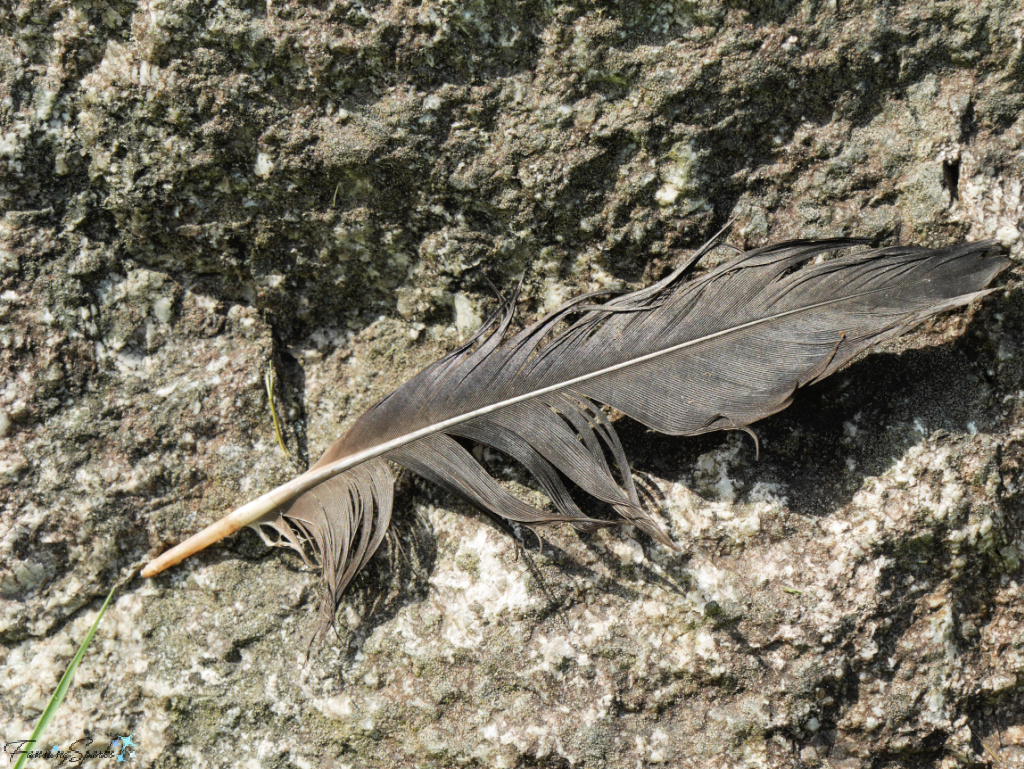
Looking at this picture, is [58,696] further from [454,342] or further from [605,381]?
[605,381]

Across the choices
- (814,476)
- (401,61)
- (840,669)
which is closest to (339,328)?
(401,61)

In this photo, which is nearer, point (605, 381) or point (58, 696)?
point (58, 696)

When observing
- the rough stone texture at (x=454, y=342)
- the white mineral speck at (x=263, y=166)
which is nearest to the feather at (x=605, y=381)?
the rough stone texture at (x=454, y=342)

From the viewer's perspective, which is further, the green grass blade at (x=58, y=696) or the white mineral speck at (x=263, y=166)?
the white mineral speck at (x=263, y=166)

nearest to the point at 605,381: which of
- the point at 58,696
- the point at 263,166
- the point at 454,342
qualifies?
the point at 454,342

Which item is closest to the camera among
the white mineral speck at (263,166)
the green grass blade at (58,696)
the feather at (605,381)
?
the green grass blade at (58,696)

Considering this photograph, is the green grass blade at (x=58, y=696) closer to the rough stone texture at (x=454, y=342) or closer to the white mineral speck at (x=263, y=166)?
the rough stone texture at (x=454, y=342)

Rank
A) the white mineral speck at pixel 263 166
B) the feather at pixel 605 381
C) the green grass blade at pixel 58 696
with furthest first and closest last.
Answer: the white mineral speck at pixel 263 166
the feather at pixel 605 381
the green grass blade at pixel 58 696
